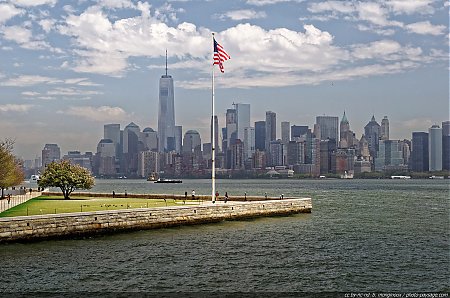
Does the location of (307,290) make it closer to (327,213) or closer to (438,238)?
(438,238)

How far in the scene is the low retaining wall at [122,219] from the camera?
41.1 metres

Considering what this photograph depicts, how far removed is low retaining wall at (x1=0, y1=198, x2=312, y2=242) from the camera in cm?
4109

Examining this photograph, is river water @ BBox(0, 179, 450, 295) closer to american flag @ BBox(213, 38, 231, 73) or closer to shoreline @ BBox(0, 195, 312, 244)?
shoreline @ BBox(0, 195, 312, 244)

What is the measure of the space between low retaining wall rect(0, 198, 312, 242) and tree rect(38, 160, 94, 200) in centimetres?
2637

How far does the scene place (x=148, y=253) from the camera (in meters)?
38.0

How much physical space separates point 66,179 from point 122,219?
31.4 metres

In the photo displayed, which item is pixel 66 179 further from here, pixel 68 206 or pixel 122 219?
pixel 122 219

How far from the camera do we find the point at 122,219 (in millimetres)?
48250

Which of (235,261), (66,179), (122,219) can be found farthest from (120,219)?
(66,179)

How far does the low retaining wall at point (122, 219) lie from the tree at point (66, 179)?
86.5ft

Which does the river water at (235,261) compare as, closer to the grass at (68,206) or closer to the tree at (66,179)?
the grass at (68,206)

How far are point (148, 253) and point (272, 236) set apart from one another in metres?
12.2

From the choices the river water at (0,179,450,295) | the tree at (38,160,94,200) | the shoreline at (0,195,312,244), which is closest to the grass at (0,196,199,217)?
the shoreline at (0,195,312,244)

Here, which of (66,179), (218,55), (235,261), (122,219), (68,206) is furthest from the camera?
(66,179)
